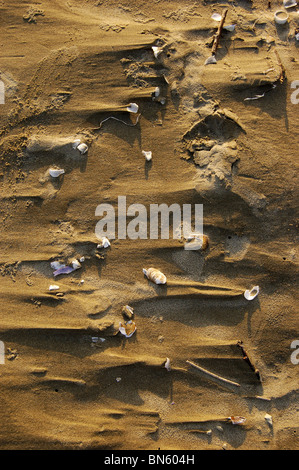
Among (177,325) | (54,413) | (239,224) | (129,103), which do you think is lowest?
(54,413)

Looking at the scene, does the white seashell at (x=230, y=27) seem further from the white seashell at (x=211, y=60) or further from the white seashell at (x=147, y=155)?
the white seashell at (x=147, y=155)

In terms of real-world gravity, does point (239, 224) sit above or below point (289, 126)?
below

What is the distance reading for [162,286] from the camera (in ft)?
10.8

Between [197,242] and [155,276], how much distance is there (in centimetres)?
53

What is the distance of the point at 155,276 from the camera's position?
127 inches

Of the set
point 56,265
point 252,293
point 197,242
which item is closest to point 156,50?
point 197,242

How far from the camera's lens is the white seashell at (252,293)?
129 inches

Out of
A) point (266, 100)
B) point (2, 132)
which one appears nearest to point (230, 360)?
point (266, 100)

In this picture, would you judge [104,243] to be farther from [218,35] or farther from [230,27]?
[230,27]

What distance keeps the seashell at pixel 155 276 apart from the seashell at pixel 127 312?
374 millimetres

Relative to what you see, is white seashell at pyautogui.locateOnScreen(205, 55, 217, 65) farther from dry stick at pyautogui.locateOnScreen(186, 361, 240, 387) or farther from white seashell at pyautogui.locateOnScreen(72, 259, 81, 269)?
dry stick at pyautogui.locateOnScreen(186, 361, 240, 387)

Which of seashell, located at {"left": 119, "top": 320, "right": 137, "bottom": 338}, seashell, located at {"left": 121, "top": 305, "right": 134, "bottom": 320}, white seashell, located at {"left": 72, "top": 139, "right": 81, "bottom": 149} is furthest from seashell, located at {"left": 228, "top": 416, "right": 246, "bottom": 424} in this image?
white seashell, located at {"left": 72, "top": 139, "right": 81, "bottom": 149}

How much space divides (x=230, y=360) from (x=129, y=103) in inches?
111
